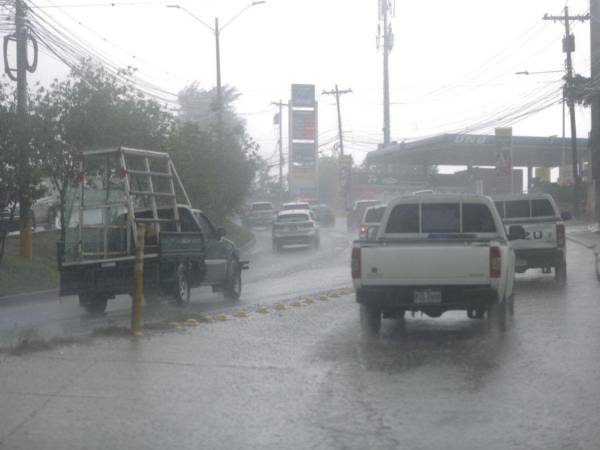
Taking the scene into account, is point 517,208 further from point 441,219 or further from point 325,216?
point 325,216

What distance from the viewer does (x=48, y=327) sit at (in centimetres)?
1504

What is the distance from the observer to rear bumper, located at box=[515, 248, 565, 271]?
20.6 metres

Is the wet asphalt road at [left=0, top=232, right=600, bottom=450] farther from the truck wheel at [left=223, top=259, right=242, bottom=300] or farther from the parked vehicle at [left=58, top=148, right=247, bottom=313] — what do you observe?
the truck wheel at [left=223, top=259, right=242, bottom=300]

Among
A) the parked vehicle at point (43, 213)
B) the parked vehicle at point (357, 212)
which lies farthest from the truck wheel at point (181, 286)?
the parked vehicle at point (357, 212)

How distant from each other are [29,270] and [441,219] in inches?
542

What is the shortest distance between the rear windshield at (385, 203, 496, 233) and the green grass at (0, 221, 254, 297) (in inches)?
438

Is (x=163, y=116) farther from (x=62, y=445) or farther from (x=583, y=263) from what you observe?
(x=62, y=445)

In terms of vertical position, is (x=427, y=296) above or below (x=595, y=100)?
below

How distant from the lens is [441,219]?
45.9ft

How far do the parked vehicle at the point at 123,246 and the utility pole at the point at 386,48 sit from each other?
201 ft

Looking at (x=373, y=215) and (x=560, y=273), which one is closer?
(x=560, y=273)

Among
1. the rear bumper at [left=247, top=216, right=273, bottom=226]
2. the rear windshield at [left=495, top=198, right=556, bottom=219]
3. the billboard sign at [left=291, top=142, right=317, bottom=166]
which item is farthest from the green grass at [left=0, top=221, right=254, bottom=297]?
the billboard sign at [left=291, top=142, right=317, bottom=166]

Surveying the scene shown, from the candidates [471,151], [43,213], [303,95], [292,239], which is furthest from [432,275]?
[303,95]

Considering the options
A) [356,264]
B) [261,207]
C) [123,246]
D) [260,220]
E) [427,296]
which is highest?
[261,207]
